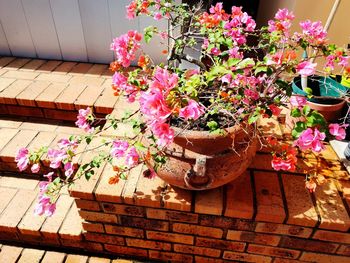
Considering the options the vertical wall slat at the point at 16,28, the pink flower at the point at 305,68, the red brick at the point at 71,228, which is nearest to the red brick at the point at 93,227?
the red brick at the point at 71,228

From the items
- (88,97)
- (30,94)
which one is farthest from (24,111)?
(88,97)

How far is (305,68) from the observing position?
937mm

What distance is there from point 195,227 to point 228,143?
497 millimetres

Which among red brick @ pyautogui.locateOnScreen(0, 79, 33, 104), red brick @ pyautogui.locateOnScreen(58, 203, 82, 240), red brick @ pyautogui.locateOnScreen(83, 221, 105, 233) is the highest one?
red brick @ pyautogui.locateOnScreen(0, 79, 33, 104)

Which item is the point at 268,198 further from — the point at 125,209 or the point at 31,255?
the point at 31,255

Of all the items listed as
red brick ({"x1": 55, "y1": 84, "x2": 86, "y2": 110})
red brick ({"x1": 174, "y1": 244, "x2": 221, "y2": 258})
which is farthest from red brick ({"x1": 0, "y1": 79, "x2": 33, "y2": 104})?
red brick ({"x1": 174, "y1": 244, "x2": 221, "y2": 258})

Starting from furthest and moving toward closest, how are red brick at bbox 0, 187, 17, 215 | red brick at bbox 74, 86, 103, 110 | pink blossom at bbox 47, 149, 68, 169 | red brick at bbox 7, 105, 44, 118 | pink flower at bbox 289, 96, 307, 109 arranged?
red brick at bbox 7, 105, 44, 118 < red brick at bbox 74, 86, 103, 110 < red brick at bbox 0, 187, 17, 215 < pink blossom at bbox 47, 149, 68, 169 < pink flower at bbox 289, 96, 307, 109

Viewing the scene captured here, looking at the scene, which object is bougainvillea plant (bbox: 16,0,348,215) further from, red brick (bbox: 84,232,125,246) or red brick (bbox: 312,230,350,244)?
red brick (bbox: 84,232,125,246)

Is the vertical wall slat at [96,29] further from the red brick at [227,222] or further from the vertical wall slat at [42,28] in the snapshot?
the red brick at [227,222]

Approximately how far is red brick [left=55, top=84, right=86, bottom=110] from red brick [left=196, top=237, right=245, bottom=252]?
4.08 ft

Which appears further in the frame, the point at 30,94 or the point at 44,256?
the point at 30,94

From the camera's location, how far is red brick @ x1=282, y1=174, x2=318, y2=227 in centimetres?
128

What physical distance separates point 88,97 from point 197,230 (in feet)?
3.97

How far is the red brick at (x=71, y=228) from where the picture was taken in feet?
5.44
